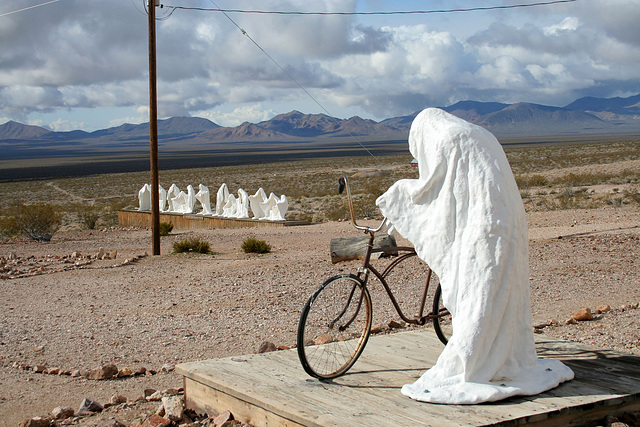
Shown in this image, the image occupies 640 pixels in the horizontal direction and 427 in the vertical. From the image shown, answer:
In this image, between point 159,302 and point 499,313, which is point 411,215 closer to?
point 499,313

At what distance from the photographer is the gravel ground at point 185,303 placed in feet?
18.7

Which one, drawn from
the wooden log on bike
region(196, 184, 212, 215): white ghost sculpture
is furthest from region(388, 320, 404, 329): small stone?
region(196, 184, 212, 215): white ghost sculpture

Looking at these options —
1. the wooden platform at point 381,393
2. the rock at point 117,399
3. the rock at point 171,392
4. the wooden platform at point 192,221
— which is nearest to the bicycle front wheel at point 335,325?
the wooden platform at point 381,393

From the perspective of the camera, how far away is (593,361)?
4.55 metres

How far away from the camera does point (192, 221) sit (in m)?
21.5

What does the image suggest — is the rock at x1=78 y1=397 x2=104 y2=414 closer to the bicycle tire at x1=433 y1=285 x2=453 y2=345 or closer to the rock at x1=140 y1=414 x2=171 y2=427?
the rock at x1=140 y1=414 x2=171 y2=427

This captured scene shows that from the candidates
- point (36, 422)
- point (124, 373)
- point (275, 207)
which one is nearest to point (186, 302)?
point (124, 373)

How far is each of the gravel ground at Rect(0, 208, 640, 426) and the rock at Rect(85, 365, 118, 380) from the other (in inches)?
3.7

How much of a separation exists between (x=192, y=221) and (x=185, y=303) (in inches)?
520

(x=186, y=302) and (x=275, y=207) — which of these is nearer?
(x=186, y=302)

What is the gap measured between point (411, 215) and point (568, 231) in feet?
32.9

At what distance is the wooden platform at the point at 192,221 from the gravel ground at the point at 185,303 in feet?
15.1

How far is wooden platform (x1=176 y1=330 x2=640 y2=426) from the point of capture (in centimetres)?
340

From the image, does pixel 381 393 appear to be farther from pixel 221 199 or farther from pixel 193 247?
pixel 221 199
